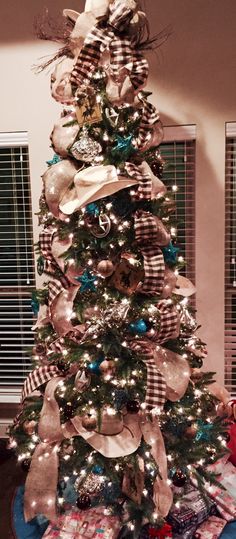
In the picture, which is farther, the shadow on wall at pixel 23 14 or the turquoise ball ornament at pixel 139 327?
the shadow on wall at pixel 23 14

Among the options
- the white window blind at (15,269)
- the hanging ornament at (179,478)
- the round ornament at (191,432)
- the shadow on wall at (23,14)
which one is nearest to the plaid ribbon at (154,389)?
the round ornament at (191,432)

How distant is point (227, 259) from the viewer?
107 inches

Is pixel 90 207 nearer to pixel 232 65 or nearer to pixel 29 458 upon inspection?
pixel 29 458

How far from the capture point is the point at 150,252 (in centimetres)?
177

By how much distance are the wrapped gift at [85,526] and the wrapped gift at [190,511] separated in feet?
0.82

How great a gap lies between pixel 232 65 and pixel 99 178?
1.28m

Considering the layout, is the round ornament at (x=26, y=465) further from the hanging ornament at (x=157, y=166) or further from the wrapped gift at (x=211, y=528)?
the hanging ornament at (x=157, y=166)

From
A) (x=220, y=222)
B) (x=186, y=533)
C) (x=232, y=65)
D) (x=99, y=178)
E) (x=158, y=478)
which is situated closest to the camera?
(x=99, y=178)

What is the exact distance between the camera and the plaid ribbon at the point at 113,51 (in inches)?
68.9

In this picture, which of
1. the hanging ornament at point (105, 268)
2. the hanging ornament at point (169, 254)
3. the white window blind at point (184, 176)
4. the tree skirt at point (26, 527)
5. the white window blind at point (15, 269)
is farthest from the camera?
the white window blind at point (15, 269)

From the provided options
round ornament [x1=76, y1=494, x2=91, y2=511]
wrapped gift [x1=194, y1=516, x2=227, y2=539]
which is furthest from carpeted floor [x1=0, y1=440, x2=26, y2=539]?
wrapped gift [x1=194, y1=516, x2=227, y2=539]

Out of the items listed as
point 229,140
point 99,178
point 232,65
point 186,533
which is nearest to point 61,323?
point 99,178

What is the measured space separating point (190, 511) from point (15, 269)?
5.52ft

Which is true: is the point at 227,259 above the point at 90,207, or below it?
below
